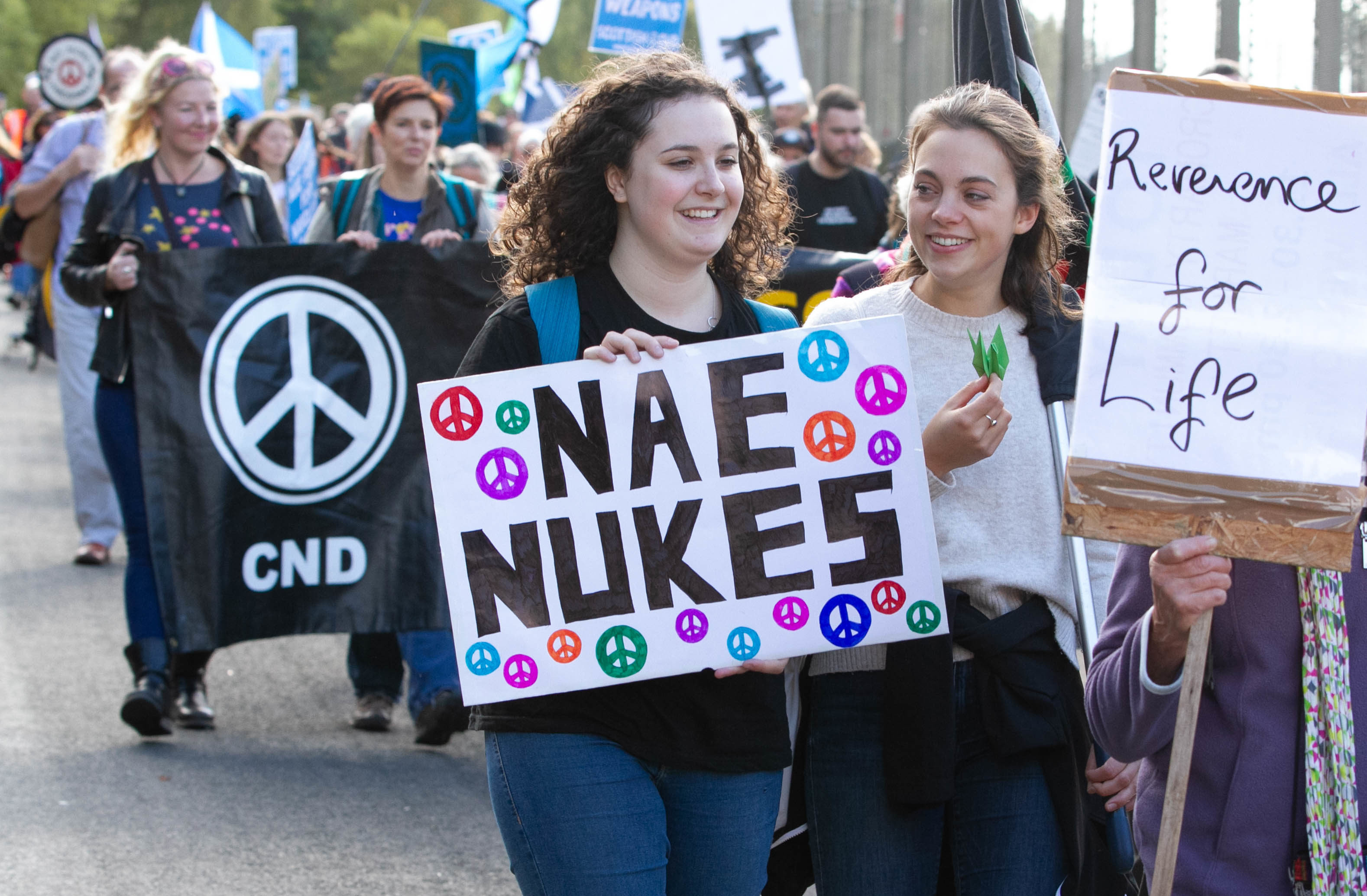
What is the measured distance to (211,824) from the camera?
15.0 ft

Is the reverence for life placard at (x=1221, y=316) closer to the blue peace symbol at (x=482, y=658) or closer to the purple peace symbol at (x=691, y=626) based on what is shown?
the purple peace symbol at (x=691, y=626)

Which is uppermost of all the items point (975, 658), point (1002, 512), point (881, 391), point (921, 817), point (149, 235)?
point (149, 235)

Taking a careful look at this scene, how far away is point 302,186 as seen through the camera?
705cm

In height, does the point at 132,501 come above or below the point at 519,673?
below

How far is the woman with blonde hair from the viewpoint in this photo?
207 inches

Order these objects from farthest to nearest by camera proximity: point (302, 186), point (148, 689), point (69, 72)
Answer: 1. point (69, 72)
2. point (302, 186)
3. point (148, 689)

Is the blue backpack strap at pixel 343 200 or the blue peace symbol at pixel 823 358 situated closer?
the blue peace symbol at pixel 823 358

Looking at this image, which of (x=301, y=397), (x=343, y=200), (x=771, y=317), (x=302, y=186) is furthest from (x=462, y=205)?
(x=771, y=317)

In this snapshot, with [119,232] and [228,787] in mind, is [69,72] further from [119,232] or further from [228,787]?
[228,787]

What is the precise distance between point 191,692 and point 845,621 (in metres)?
3.68

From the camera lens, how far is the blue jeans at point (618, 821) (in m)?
2.37

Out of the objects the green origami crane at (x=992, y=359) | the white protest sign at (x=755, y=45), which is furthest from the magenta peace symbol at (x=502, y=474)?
the white protest sign at (x=755, y=45)

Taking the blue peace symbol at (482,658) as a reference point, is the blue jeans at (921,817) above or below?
below

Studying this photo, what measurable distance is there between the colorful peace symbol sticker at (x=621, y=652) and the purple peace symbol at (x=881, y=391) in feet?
1.75
